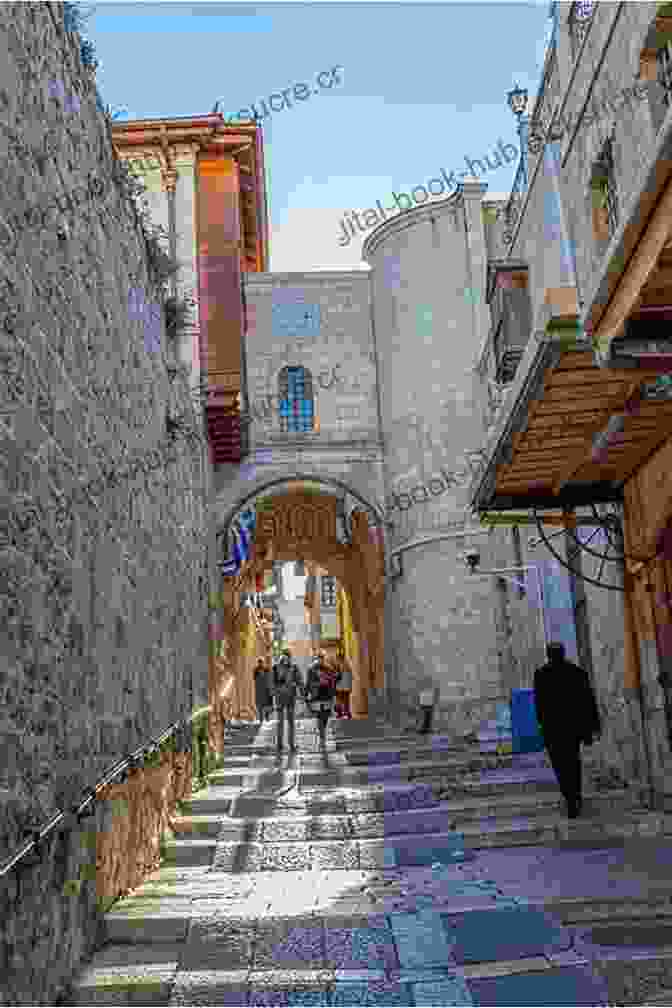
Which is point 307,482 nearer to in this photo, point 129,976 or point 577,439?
point 577,439

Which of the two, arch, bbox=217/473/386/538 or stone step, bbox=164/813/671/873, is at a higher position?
arch, bbox=217/473/386/538

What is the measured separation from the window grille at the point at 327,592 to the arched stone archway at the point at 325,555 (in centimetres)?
1195

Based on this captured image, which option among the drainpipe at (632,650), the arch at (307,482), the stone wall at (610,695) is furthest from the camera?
the arch at (307,482)

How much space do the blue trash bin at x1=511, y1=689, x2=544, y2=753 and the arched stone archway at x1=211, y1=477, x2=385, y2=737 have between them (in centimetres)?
561

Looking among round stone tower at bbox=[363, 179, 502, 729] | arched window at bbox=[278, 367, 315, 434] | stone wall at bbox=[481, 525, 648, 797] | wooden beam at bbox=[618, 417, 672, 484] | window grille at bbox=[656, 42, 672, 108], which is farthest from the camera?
arched window at bbox=[278, 367, 315, 434]

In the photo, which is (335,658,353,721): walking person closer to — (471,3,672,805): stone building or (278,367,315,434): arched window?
(278,367,315,434): arched window

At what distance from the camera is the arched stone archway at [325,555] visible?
853 inches

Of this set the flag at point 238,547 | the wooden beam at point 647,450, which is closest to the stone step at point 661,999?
the wooden beam at point 647,450

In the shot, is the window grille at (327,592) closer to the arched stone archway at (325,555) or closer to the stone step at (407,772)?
the arched stone archway at (325,555)

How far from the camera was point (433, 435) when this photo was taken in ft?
67.7

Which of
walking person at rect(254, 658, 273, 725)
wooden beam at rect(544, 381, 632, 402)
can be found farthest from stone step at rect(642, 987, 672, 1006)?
walking person at rect(254, 658, 273, 725)

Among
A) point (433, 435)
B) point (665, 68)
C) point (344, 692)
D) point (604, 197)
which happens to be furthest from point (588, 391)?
point (344, 692)

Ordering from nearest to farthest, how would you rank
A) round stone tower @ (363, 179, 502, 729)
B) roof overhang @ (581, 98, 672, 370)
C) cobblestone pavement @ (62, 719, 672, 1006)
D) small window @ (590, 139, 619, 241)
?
roof overhang @ (581, 98, 672, 370), cobblestone pavement @ (62, 719, 672, 1006), small window @ (590, 139, 619, 241), round stone tower @ (363, 179, 502, 729)

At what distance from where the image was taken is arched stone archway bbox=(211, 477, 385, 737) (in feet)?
71.1
